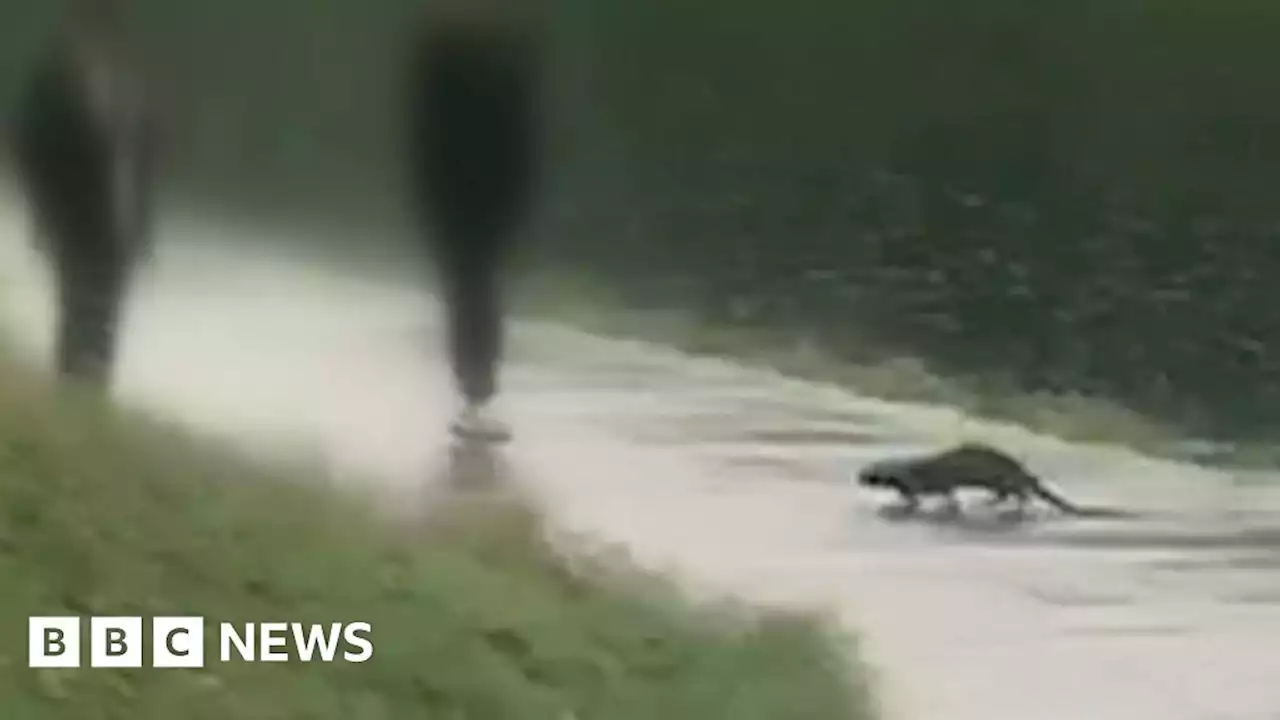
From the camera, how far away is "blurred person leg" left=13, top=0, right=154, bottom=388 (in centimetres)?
120

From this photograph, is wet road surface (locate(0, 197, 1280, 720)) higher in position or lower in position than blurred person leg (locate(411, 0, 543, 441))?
lower

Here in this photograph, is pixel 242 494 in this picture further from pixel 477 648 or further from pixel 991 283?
pixel 991 283

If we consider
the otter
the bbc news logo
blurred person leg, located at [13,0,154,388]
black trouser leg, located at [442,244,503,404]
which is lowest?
the bbc news logo

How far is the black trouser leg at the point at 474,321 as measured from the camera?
1.21 meters

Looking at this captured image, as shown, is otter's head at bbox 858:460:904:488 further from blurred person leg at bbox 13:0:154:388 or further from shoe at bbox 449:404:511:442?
blurred person leg at bbox 13:0:154:388

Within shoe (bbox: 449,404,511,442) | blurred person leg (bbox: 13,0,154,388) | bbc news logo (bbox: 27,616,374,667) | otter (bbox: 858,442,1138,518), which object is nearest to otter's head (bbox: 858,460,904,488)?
otter (bbox: 858,442,1138,518)

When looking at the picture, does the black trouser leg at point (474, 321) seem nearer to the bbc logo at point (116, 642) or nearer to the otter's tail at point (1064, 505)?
the bbc logo at point (116, 642)

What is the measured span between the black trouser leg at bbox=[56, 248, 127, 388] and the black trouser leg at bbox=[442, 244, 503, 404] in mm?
213

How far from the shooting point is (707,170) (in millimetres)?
1232

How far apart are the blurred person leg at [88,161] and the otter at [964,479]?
1.65 ft

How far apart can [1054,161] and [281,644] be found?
1.95 ft

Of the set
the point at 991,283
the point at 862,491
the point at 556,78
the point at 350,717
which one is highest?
the point at 556,78

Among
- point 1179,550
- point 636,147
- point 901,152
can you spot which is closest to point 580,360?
point 636,147

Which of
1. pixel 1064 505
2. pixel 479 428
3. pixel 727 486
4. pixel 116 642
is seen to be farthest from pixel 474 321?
pixel 1064 505
